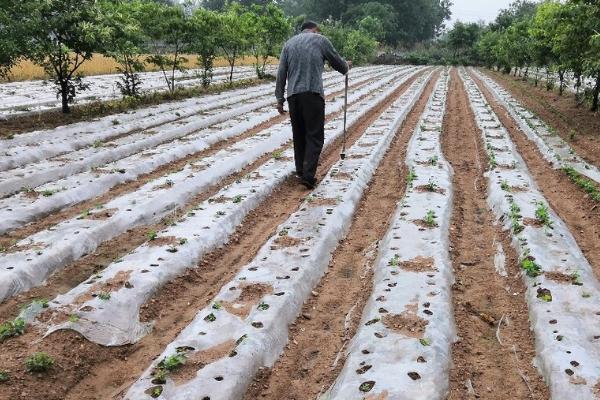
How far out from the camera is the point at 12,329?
11.7 feet

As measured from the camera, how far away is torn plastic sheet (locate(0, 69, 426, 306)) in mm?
4477

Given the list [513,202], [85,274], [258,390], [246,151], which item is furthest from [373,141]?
[258,390]

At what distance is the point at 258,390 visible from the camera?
3.21m

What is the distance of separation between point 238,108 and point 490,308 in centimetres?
1166

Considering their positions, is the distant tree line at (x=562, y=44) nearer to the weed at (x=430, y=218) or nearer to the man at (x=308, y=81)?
the man at (x=308, y=81)

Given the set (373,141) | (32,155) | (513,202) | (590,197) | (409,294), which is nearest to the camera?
(409,294)

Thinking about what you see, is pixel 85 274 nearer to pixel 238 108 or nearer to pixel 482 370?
pixel 482 370

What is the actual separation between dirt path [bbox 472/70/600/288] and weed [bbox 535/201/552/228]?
0.30 m

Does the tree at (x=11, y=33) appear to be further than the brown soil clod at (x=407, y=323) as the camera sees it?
Yes

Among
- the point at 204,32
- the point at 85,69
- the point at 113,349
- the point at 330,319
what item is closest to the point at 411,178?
the point at 330,319

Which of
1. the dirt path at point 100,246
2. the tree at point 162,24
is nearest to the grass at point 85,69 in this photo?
the tree at point 162,24

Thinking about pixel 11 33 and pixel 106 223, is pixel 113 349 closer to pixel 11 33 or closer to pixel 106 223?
pixel 106 223

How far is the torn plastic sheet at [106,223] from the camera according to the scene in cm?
448

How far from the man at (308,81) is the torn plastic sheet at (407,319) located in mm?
1450
